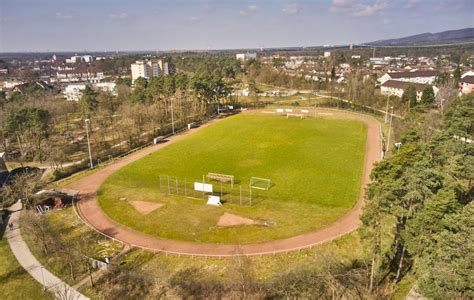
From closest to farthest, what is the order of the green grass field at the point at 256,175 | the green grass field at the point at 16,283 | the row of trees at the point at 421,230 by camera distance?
the row of trees at the point at 421,230 < the green grass field at the point at 16,283 < the green grass field at the point at 256,175

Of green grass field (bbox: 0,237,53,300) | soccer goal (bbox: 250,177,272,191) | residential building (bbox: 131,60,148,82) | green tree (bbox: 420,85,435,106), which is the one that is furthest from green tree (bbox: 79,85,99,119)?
residential building (bbox: 131,60,148,82)

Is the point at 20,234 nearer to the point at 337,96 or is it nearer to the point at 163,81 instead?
the point at 163,81

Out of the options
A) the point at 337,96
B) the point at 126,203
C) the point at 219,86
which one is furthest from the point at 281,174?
the point at 337,96

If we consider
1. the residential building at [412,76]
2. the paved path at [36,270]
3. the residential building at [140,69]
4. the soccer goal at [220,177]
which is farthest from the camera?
the residential building at [140,69]

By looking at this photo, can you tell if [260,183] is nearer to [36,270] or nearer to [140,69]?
[36,270]

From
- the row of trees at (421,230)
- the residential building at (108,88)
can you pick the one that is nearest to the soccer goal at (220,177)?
the row of trees at (421,230)

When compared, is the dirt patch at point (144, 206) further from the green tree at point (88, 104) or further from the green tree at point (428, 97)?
the green tree at point (428, 97)
